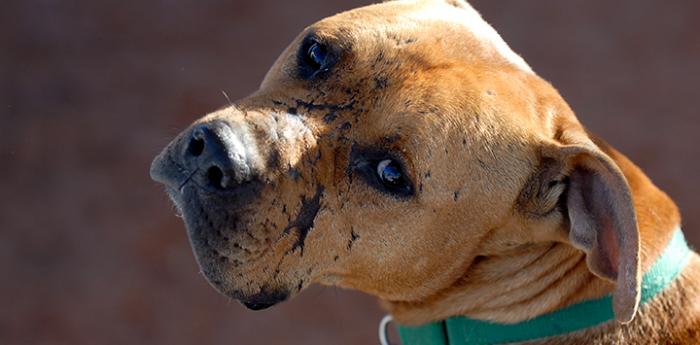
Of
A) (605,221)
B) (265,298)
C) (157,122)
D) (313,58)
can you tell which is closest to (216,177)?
(265,298)

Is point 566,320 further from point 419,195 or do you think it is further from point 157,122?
point 157,122

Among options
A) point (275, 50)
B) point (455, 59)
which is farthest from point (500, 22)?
point (455, 59)

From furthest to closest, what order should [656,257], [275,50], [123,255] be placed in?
[275,50]
[123,255]
[656,257]

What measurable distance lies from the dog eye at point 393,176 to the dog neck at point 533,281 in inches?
15.7

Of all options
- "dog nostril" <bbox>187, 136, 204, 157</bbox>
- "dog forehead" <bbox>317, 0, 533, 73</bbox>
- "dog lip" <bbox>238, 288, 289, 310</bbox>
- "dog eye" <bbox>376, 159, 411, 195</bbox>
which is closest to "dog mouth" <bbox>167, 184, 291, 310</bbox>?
"dog lip" <bbox>238, 288, 289, 310</bbox>

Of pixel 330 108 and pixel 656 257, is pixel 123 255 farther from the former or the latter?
pixel 656 257

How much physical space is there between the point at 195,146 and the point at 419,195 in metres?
0.74

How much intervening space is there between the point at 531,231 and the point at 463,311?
0.36m

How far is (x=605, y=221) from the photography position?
10.6 feet

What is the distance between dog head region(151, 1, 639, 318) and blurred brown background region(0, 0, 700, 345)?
3261 millimetres

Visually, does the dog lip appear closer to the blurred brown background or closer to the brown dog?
the brown dog

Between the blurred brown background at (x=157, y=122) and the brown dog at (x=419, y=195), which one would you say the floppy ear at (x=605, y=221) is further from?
the blurred brown background at (x=157, y=122)

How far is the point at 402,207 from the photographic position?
3334 millimetres

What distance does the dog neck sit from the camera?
3391 mm
